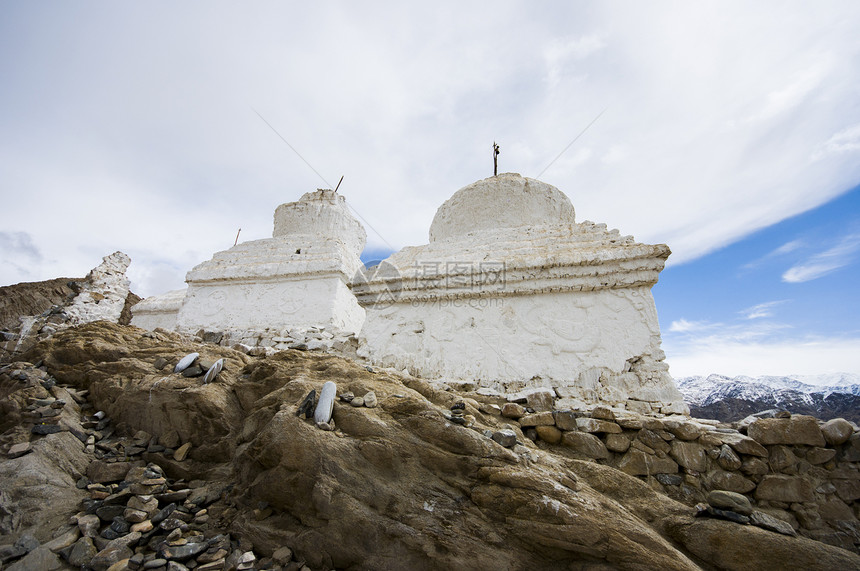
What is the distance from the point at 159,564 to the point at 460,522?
1.96 metres

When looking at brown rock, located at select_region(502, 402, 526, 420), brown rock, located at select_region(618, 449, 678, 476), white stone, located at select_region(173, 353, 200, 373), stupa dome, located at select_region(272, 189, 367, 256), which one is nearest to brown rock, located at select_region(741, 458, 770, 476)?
brown rock, located at select_region(618, 449, 678, 476)

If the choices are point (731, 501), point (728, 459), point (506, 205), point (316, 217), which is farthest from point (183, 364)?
point (316, 217)

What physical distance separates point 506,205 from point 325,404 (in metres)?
7.09

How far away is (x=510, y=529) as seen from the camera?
97.9 inches

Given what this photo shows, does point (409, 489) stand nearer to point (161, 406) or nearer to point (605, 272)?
point (161, 406)

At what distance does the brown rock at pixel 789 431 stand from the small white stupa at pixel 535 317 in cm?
125

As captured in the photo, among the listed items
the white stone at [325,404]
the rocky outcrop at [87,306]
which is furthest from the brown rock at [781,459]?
the rocky outcrop at [87,306]

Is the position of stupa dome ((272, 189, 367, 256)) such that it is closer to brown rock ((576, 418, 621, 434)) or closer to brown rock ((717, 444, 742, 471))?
brown rock ((576, 418, 621, 434))

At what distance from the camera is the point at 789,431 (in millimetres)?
2895

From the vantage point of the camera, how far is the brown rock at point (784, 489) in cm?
273

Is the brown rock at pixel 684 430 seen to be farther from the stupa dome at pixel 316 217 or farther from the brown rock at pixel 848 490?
the stupa dome at pixel 316 217

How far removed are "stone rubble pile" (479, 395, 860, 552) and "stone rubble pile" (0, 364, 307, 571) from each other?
2.43 meters

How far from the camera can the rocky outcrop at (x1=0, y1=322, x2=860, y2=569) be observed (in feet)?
7.98

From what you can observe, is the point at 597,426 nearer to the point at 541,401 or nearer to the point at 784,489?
the point at 541,401
